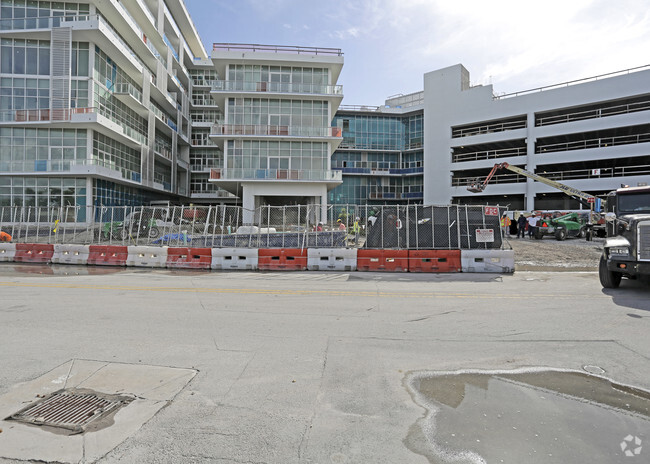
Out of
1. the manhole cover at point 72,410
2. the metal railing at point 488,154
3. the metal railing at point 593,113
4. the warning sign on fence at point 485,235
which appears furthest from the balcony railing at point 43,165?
the metal railing at point 593,113

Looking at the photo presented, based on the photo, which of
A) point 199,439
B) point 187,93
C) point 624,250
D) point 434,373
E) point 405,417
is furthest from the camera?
point 187,93

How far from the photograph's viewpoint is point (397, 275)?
529 inches

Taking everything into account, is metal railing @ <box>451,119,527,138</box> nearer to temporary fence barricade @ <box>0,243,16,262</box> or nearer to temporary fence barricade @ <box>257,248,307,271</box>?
temporary fence barricade @ <box>257,248,307,271</box>

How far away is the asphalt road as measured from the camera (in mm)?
3131

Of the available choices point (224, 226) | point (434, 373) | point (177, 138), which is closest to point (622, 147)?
point (224, 226)

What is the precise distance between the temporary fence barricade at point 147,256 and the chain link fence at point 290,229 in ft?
6.49

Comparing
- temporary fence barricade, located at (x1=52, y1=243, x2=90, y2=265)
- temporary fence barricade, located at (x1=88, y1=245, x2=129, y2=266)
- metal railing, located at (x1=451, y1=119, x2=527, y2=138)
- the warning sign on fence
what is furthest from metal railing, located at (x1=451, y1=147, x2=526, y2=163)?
temporary fence barricade, located at (x1=52, y1=243, x2=90, y2=265)

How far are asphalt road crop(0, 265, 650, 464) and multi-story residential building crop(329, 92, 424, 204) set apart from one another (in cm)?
5972

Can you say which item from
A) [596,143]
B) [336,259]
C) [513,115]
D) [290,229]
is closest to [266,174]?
[290,229]

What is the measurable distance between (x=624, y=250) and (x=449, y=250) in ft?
18.0

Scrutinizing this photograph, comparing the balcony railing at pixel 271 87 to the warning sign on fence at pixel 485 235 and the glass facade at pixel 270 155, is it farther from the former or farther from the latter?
the warning sign on fence at pixel 485 235

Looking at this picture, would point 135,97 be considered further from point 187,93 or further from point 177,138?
point 187,93

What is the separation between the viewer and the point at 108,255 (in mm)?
15859

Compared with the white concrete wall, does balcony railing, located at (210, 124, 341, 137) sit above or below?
above
